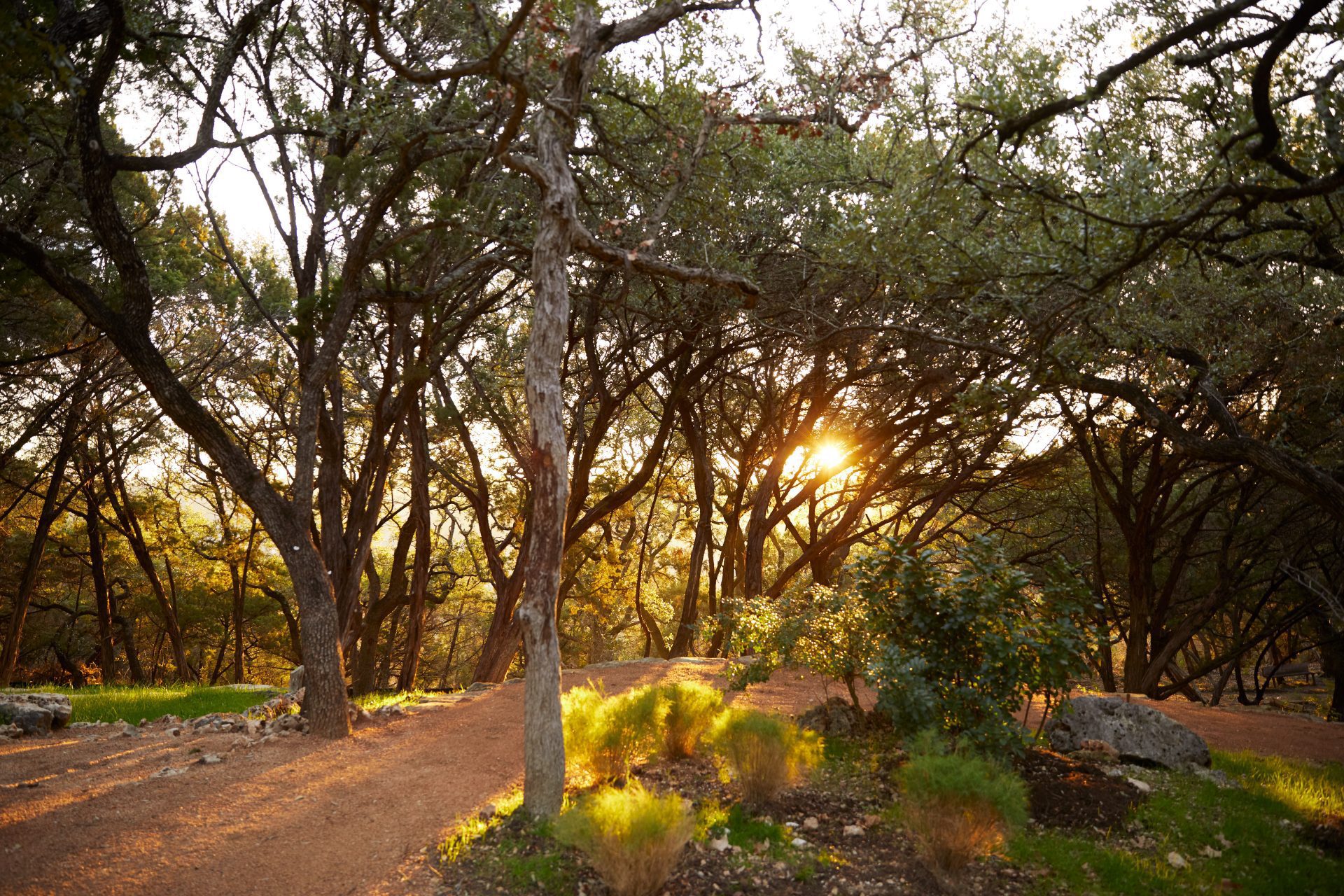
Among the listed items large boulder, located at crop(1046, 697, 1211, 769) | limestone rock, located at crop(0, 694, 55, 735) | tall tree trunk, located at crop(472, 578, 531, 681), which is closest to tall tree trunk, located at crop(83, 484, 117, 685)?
tall tree trunk, located at crop(472, 578, 531, 681)

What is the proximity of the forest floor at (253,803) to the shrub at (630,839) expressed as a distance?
1005 millimetres

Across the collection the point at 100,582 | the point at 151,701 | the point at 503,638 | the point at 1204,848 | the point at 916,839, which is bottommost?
the point at 1204,848

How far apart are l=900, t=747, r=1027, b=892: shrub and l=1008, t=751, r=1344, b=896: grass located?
0.50 metres

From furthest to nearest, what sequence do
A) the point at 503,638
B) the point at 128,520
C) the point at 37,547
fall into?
the point at 128,520 < the point at 37,547 < the point at 503,638

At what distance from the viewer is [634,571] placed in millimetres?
24703

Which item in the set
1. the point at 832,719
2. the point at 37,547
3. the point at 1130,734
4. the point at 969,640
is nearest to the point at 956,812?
the point at 969,640

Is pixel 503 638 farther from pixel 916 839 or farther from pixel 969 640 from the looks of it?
pixel 916 839

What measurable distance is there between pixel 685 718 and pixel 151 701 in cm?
783

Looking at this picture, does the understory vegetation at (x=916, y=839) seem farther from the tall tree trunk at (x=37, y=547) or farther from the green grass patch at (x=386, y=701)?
the tall tree trunk at (x=37, y=547)

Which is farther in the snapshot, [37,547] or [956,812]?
[37,547]

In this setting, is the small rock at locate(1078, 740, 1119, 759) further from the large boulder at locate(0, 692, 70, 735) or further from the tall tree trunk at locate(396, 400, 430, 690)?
the large boulder at locate(0, 692, 70, 735)

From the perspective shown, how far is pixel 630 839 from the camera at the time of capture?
183 inches

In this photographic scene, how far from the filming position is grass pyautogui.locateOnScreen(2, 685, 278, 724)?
978 centimetres

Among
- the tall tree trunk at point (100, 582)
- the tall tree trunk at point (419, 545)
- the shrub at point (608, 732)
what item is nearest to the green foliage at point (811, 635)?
the shrub at point (608, 732)
